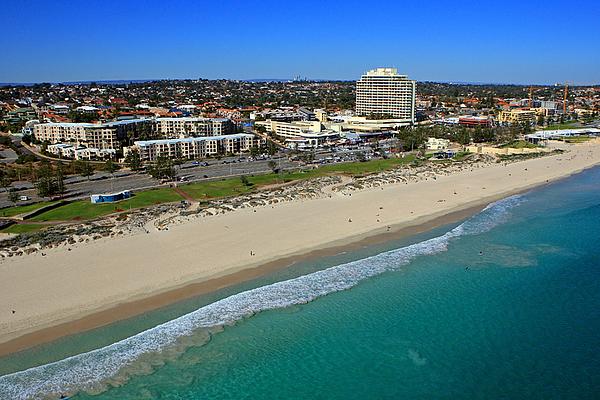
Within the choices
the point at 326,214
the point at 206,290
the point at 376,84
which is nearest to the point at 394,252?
the point at 326,214

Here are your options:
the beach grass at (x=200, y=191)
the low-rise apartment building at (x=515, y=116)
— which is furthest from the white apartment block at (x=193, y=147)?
the low-rise apartment building at (x=515, y=116)

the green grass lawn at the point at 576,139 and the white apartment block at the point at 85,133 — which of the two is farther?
the green grass lawn at the point at 576,139

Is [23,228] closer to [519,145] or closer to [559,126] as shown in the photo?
[519,145]

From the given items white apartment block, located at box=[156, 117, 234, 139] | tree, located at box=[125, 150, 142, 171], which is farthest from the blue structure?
white apartment block, located at box=[156, 117, 234, 139]

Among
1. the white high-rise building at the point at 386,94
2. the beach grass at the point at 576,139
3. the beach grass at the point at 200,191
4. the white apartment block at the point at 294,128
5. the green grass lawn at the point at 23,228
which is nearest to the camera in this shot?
the green grass lawn at the point at 23,228

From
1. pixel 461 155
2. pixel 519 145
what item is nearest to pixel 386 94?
pixel 519 145

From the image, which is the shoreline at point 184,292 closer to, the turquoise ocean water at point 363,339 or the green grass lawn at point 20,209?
the turquoise ocean water at point 363,339
